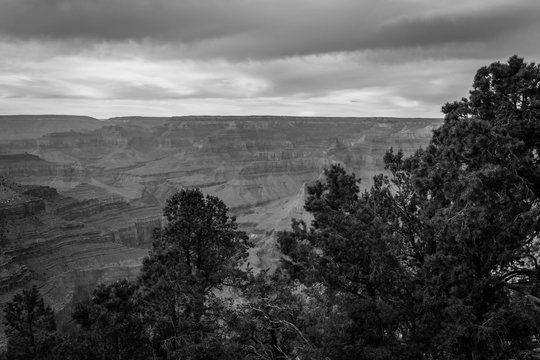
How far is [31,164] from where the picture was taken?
539 ft

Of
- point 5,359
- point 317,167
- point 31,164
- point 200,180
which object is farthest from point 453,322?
point 31,164

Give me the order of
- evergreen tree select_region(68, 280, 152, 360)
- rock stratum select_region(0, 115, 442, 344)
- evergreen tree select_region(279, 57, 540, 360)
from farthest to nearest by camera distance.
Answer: rock stratum select_region(0, 115, 442, 344) → evergreen tree select_region(68, 280, 152, 360) → evergreen tree select_region(279, 57, 540, 360)

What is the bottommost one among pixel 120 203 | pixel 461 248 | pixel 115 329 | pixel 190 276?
pixel 120 203

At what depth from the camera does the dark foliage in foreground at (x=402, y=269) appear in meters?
12.2

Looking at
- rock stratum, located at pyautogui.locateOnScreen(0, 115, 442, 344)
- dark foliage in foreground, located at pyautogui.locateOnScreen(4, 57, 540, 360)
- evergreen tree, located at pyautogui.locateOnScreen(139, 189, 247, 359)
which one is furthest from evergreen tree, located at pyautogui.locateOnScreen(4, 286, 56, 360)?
rock stratum, located at pyautogui.locateOnScreen(0, 115, 442, 344)

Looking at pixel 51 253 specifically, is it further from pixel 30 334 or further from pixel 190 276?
pixel 190 276

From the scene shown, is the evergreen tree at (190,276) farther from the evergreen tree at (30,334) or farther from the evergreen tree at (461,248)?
the evergreen tree at (30,334)

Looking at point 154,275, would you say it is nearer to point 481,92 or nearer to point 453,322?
point 453,322

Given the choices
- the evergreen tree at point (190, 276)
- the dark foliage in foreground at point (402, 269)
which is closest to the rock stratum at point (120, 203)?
the dark foliage in foreground at point (402, 269)

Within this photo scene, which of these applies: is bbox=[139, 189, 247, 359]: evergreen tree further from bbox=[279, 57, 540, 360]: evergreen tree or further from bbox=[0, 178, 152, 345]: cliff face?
bbox=[0, 178, 152, 345]: cliff face

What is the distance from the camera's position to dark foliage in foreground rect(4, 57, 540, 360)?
12180mm

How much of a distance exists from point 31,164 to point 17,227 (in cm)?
11562

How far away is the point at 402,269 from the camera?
14938mm

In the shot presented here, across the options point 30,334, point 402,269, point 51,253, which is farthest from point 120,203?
point 402,269
